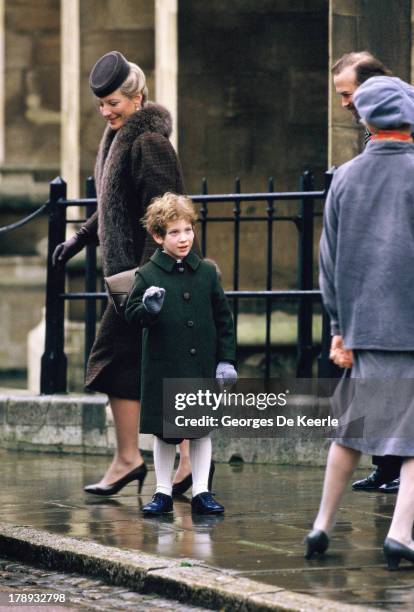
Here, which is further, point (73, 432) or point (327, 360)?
point (73, 432)

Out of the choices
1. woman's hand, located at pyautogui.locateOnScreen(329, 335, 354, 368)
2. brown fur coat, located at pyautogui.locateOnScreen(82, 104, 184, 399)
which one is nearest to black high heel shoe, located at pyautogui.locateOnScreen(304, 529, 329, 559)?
woman's hand, located at pyautogui.locateOnScreen(329, 335, 354, 368)

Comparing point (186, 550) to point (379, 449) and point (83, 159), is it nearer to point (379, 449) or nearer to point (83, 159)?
point (379, 449)

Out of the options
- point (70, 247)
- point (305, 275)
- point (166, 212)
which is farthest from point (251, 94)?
point (166, 212)

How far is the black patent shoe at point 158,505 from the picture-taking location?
752 cm

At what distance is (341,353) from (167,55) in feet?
21.4

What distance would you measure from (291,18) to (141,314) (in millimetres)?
5597

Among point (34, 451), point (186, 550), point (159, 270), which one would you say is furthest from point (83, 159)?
point (186, 550)

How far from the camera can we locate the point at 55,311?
10.7 meters

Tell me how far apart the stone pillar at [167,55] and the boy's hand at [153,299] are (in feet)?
17.1

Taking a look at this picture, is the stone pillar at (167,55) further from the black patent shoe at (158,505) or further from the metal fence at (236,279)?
the black patent shoe at (158,505)

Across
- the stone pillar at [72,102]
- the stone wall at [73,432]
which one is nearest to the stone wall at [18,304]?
the stone pillar at [72,102]

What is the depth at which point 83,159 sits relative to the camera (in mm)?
13148

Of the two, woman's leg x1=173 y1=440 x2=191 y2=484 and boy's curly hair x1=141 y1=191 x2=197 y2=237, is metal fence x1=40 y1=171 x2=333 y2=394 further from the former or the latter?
boy's curly hair x1=141 y1=191 x2=197 y2=237

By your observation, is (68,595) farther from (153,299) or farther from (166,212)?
(166,212)
